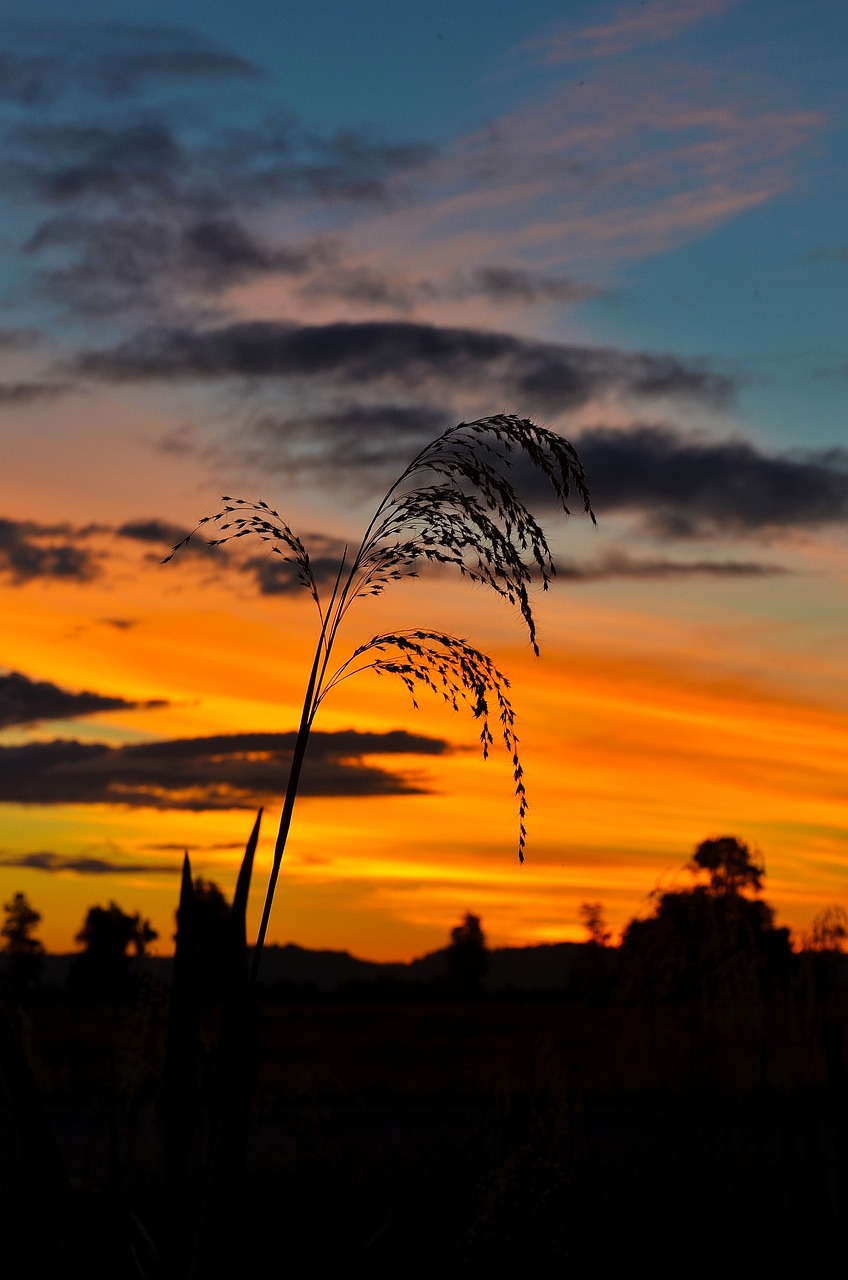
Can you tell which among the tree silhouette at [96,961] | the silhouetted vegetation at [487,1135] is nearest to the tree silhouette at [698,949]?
the silhouetted vegetation at [487,1135]

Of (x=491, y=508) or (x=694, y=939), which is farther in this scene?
(x=694, y=939)

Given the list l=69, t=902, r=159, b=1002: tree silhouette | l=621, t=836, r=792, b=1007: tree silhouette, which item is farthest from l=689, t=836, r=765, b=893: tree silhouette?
l=69, t=902, r=159, b=1002: tree silhouette

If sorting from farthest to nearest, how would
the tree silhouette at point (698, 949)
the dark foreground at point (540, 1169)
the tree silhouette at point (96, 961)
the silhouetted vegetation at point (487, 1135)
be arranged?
the tree silhouette at point (96, 961)
the tree silhouette at point (698, 949)
the dark foreground at point (540, 1169)
the silhouetted vegetation at point (487, 1135)

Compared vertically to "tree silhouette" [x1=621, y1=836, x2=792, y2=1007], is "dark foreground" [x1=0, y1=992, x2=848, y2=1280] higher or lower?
lower

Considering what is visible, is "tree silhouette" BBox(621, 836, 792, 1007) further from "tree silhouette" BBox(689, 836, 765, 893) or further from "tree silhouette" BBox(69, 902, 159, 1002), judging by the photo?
"tree silhouette" BBox(69, 902, 159, 1002)

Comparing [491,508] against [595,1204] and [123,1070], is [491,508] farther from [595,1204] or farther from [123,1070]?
[123,1070]

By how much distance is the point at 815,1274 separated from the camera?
6.57 meters

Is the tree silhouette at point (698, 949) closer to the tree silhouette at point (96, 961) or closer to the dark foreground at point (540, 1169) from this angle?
the dark foreground at point (540, 1169)

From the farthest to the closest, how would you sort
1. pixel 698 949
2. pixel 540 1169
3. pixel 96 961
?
pixel 96 961, pixel 698 949, pixel 540 1169

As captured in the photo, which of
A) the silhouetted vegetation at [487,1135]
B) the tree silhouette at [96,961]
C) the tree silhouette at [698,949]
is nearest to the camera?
the silhouetted vegetation at [487,1135]

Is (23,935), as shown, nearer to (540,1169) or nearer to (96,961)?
(96,961)

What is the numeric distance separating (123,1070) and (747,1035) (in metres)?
6.20

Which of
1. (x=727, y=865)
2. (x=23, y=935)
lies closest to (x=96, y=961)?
(x=23, y=935)

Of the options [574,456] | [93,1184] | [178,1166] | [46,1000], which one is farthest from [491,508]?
[46,1000]
